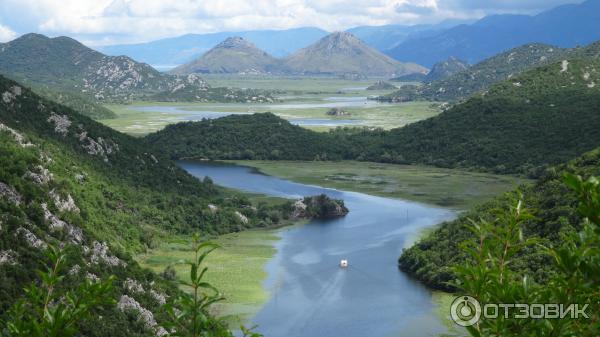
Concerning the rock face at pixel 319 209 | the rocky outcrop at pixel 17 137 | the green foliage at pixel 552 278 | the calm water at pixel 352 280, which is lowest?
the calm water at pixel 352 280

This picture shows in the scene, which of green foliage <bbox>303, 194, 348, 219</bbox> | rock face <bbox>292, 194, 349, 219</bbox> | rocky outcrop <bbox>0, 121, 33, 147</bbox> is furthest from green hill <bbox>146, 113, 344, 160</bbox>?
rocky outcrop <bbox>0, 121, 33, 147</bbox>

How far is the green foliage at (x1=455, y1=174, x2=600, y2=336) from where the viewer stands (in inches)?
455

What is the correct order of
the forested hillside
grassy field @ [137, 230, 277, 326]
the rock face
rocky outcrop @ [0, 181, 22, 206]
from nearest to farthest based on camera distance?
rocky outcrop @ [0, 181, 22, 206]
grassy field @ [137, 230, 277, 326]
the rock face
the forested hillside

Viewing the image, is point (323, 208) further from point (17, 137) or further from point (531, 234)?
point (17, 137)

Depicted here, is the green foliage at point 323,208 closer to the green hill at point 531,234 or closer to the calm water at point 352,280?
the calm water at point 352,280

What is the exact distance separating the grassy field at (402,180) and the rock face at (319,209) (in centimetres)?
1363

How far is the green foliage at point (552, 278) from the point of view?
11.6 m

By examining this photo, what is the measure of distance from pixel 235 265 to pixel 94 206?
14145mm

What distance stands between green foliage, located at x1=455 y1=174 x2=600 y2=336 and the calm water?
41.3m

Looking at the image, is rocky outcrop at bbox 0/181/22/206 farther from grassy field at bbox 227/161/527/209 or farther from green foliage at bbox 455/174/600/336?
grassy field at bbox 227/161/527/209

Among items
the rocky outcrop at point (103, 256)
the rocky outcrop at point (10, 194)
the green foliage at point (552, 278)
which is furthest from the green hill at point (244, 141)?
the green foliage at point (552, 278)

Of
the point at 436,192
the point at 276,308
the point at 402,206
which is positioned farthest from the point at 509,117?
the point at 276,308

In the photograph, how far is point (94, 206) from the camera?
72812 mm

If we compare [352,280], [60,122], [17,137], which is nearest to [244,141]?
[60,122]
